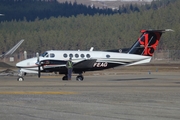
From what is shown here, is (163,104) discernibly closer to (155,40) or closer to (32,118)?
(32,118)

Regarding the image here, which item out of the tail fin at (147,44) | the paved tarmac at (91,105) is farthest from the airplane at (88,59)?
the paved tarmac at (91,105)

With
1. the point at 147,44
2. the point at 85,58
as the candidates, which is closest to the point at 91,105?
the point at 85,58

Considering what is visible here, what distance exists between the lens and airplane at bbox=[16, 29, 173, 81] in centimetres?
4069

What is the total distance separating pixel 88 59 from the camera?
4156 centimetres

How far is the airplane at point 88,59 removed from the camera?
4069 centimetres

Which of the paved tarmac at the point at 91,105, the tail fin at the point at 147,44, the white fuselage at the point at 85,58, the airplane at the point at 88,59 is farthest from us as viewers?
the tail fin at the point at 147,44

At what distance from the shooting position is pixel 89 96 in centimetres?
2466

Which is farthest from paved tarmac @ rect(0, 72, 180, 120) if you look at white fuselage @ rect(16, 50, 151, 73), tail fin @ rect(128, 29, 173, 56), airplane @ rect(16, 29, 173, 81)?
tail fin @ rect(128, 29, 173, 56)

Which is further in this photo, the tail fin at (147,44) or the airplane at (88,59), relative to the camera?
the tail fin at (147,44)

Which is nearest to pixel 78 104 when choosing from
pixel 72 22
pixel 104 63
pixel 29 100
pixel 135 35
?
pixel 29 100

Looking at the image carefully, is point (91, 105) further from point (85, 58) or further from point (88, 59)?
point (85, 58)

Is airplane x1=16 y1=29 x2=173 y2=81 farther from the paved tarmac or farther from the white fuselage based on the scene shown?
the paved tarmac

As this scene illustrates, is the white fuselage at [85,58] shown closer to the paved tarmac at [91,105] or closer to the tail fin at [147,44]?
the tail fin at [147,44]

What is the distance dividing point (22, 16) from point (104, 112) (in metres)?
174
